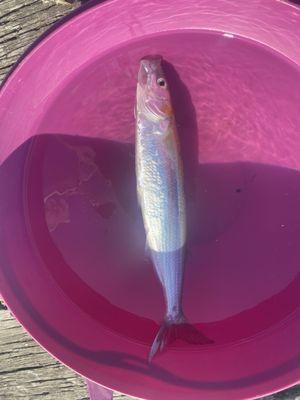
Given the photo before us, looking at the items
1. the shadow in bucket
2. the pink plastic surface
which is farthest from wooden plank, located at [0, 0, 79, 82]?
the shadow in bucket

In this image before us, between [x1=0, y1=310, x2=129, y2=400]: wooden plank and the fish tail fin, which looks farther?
[x1=0, y1=310, x2=129, y2=400]: wooden plank

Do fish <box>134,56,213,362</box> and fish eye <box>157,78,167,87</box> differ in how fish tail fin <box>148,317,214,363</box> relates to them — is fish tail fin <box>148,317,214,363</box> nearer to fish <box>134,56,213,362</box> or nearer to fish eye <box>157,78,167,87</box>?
fish <box>134,56,213,362</box>

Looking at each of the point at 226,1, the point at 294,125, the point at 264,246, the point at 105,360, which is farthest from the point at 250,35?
the point at 105,360

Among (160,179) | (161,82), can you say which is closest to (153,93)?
(161,82)

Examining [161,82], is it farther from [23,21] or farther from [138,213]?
[23,21]

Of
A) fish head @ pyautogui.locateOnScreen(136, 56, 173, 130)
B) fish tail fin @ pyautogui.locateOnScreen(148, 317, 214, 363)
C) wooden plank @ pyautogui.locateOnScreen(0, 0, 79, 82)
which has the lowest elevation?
fish tail fin @ pyautogui.locateOnScreen(148, 317, 214, 363)

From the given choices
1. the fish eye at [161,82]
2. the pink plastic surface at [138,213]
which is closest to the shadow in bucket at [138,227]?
the pink plastic surface at [138,213]

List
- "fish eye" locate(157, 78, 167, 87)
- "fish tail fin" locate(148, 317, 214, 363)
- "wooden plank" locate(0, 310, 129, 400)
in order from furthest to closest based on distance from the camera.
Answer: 1. "wooden plank" locate(0, 310, 129, 400)
2. "fish tail fin" locate(148, 317, 214, 363)
3. "fish eye" locate(157, 78, 167, 87)

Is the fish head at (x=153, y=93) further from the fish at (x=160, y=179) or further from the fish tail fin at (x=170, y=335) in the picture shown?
the fish tail fin at (x=170, y=335)
